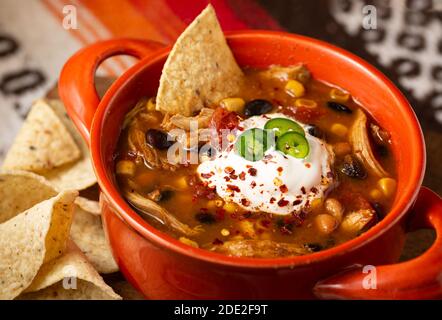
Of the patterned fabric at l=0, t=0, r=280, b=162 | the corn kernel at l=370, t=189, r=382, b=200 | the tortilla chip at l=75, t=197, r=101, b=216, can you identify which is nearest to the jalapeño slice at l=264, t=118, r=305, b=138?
the corn kernel at l=370, t=189, r=382, b=200

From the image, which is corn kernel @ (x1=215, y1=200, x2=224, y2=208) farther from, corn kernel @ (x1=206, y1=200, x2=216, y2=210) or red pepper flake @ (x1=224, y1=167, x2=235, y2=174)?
red pepper flake @ (x1=224, y1=167, x2=235, y2=174)

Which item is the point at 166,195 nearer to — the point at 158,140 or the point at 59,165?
the point at 158,140

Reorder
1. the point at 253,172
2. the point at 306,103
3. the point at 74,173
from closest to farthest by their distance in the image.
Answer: the point at 253,172 → the point at 306,103 → the point at 74,173

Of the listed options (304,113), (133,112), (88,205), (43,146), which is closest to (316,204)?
(304,113)

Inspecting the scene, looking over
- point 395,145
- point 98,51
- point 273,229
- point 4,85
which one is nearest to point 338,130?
point 395,145
